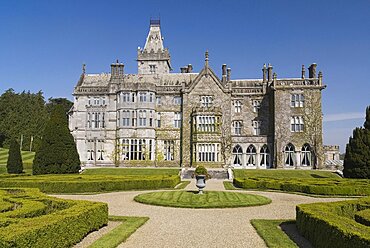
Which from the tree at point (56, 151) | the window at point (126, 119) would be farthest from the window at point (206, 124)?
the tree at point (56, 151)

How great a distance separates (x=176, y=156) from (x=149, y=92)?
848cm

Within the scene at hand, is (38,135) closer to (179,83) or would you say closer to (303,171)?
(179,83)

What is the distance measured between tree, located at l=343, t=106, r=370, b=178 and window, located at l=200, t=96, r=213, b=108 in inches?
705

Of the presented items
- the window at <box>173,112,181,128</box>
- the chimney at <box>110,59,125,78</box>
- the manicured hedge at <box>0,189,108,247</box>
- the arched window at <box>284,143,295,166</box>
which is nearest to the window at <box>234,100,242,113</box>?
the window at <box>173,112,181,128</box>

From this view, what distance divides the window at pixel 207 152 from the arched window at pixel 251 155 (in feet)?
14.4

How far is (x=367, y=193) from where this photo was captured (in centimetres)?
2259

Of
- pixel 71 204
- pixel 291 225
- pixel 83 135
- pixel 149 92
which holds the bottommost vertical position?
pixel 291 225

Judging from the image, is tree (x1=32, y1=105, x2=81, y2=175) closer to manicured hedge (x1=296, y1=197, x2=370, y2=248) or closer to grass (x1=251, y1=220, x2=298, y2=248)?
grass (x1=251, y1=220, x2=298, y2=248)

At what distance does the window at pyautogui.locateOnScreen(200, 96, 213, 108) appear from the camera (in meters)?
45.0

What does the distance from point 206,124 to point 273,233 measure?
3183cm

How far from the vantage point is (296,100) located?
144ft

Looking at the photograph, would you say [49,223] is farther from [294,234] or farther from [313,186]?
[313,186]

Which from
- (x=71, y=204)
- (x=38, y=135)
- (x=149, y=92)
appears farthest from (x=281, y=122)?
(x=38, y=135)

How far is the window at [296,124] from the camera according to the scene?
143 ft
